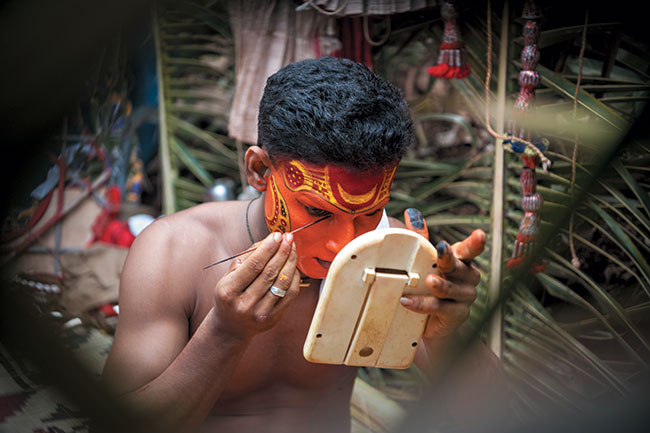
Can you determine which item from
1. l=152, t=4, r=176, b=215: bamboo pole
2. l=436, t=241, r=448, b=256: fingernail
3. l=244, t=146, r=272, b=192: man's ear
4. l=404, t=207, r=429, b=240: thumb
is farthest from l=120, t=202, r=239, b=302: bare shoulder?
l=152, t=4, r=176, b=215: bamboo pole

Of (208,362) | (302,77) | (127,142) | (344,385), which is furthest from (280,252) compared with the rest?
(127,142)

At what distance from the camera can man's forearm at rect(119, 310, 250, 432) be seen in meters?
1.19

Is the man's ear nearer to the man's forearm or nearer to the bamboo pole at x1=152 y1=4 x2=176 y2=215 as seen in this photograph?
the man's forearm

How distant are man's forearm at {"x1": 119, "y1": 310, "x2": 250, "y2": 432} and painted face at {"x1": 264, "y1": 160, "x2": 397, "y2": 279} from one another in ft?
0.88

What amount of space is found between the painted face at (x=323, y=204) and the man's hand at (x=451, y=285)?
9.5 inches

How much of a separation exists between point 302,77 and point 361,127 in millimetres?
211

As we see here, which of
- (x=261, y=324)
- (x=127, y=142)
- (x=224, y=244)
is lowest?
(x=127, y=142)

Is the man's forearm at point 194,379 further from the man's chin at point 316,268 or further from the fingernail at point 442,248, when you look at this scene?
the fingernail at point 442,248

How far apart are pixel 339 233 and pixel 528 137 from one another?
1117 millimetres

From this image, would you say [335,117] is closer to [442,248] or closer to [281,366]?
[442,248]

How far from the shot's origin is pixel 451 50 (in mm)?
2141

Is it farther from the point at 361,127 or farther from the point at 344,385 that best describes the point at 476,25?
the point at 344,385

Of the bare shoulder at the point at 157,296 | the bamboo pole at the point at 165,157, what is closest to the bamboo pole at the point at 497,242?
the bare shoulder at the point at 157,296

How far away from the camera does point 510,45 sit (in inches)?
86.2
